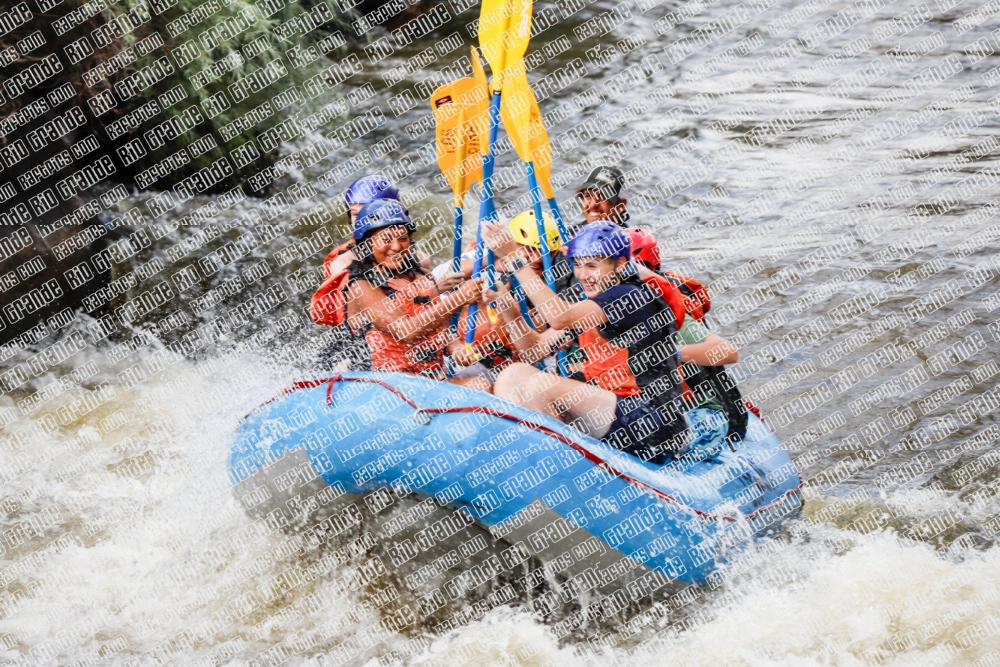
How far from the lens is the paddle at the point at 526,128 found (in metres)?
4.06

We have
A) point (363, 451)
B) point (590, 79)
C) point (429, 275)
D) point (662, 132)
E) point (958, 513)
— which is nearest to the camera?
point (363, 451)

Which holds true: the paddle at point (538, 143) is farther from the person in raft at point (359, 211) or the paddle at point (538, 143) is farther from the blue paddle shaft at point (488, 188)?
the person in raft at point (359, 211)

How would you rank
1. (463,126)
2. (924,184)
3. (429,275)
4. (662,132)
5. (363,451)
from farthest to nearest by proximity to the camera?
1. (662,132)
2. (924,184)
3. (429,275)
4. (463,126)
5. (363,451)

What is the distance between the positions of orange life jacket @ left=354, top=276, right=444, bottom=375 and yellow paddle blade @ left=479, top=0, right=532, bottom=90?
3.25 ft

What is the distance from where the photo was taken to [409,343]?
4.62 m

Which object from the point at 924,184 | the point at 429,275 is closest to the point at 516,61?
the point at 429,275

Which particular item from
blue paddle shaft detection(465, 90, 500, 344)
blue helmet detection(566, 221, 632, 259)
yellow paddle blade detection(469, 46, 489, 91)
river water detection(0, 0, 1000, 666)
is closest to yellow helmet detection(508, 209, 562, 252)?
blue paddle shaft detection(465, 90, 500, 344)

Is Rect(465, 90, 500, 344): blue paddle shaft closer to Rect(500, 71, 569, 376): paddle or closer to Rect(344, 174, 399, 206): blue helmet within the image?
Rect(500, 71, 569, 376): paddle

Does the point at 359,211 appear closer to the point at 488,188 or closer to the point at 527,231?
the point at 488,188

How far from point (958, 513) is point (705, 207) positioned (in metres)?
3.92

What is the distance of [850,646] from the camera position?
164 inches

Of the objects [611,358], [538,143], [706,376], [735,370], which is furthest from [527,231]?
[735,370]

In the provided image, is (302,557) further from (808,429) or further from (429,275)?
(808,429)

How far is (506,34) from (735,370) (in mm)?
3203
